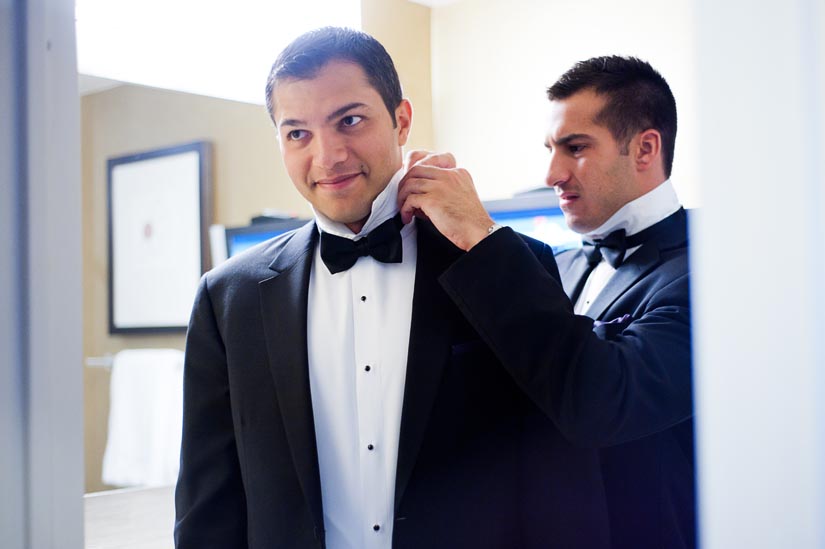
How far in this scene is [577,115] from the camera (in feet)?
5.46

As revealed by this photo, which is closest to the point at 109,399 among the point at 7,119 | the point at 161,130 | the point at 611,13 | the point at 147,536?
the point at 161,130

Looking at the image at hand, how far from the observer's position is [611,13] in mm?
3129

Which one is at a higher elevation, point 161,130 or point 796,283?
point 161,130

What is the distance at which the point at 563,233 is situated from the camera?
272cm

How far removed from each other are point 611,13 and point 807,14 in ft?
9.69

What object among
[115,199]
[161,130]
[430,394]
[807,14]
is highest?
[161,130]

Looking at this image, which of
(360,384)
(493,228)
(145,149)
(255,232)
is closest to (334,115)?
(493,228)

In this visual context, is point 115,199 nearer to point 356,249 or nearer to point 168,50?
point 168,50

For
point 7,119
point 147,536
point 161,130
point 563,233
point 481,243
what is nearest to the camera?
point 7,119

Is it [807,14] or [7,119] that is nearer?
[807,14]

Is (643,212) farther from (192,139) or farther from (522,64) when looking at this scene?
(192,139)

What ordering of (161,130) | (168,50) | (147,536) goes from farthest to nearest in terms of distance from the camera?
(161,130) → (168,50) → (147,536)

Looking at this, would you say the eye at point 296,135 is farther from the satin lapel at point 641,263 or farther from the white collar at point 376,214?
the satin lapel at point 641,263

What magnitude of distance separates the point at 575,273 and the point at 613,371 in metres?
0.71
